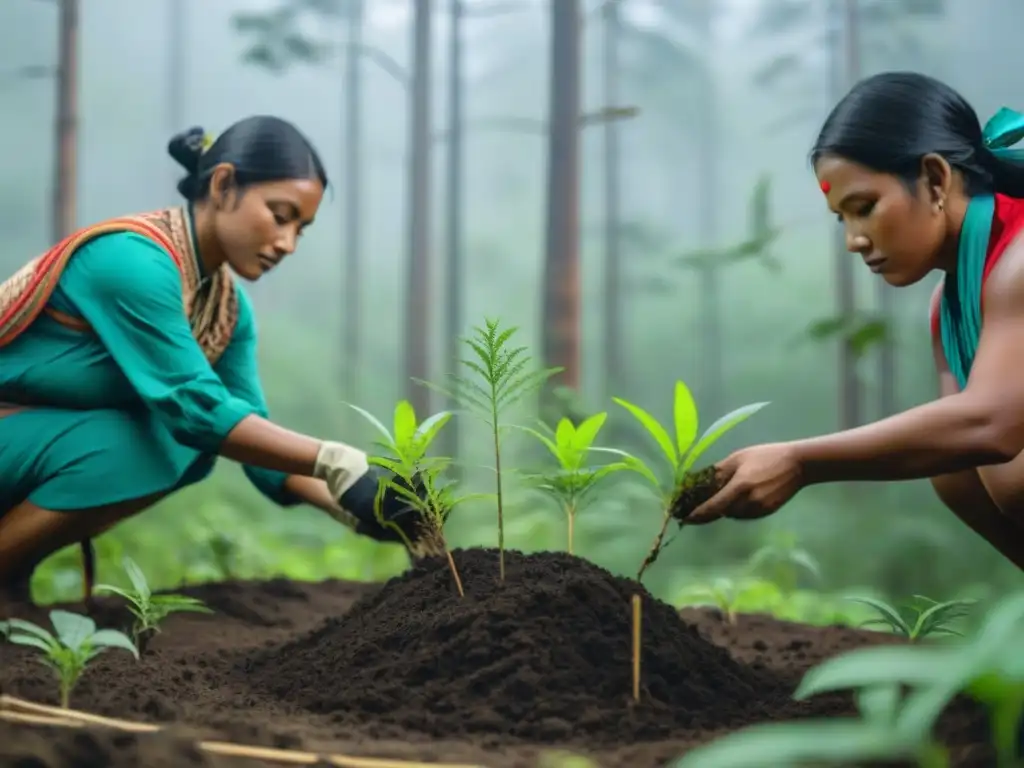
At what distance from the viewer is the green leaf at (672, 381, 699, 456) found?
165cm

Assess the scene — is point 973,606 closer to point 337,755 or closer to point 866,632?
point 866,632

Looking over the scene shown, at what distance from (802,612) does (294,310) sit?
1382 cm

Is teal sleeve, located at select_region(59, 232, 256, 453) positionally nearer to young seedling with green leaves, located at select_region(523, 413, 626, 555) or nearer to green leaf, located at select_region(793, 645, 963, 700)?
young seedling with green leaves, located at select_region(523, 413, 626, 555)

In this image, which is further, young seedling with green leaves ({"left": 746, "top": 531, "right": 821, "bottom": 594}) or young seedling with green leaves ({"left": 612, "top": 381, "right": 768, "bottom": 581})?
young seedling with green leaves ({"left": 746, "top": 531, "right": 821, "bottom": 594})

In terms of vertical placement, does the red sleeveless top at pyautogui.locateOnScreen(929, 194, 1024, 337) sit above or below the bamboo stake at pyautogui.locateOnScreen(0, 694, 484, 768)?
above

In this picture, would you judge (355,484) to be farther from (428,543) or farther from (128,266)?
(128,266)

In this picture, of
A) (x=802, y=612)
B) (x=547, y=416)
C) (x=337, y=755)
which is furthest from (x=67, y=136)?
(x=337, y=755)

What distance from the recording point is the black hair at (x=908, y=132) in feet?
5.73

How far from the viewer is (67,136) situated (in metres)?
4.45

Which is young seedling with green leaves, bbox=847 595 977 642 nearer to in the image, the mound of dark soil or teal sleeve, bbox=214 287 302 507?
the mound of dark soil

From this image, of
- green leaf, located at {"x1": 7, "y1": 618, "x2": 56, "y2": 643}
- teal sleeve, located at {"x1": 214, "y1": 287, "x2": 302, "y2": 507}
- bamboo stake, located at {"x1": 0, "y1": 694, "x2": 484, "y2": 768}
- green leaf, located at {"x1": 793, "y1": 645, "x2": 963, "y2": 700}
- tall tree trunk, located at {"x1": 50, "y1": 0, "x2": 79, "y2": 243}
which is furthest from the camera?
tall tree trunk, located at {"x1": 50, "y1": 0, "x2": 79, "y2": 243}

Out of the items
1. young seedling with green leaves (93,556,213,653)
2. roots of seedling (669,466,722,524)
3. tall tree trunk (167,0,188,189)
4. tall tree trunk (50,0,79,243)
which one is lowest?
young seedling with green leaves (93,556,213,653)

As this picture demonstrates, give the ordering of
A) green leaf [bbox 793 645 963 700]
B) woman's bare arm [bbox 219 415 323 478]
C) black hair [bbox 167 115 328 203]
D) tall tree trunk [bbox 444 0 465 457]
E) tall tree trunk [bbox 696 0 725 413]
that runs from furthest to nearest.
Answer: tall tree trunk [bbox 696 0 725 413], tall tree trunk [bbox 444 0 465 457], black hair [bbox 167 115 328 203], woman's bare arm [bbox 219 415 323 478], green leaf [bbox 793 645 963 700]

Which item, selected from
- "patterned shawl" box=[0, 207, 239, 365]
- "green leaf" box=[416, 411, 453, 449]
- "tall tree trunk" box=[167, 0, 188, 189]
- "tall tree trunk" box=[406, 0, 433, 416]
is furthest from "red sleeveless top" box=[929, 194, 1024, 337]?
"tall tree trunk" box=[167, 0, 188, 189]
